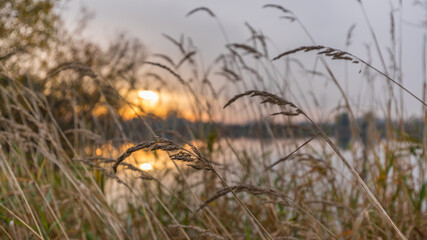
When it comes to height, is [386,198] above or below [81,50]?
below

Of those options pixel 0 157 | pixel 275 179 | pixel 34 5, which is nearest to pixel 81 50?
pixel 34 5

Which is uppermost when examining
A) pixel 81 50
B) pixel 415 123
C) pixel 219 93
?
pixel 81 50

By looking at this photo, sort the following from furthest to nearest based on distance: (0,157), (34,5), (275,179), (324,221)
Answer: (34,5), (275,179), (324,221), (0,157)

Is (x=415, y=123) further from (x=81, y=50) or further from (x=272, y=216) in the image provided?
(x=81, y=50)

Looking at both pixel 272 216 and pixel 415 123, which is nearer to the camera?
pixel 272 216

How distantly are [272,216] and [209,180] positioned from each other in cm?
→ 68

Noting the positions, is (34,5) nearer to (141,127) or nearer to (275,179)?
(141,127)

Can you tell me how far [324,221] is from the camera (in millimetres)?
2557

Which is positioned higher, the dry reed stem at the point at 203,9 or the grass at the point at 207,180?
the dry reed stem at the point at 203,9

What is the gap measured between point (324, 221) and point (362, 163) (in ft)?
2.10

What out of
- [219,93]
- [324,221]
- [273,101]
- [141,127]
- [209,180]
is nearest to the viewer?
[273,101]

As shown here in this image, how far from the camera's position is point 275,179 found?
3203 mm

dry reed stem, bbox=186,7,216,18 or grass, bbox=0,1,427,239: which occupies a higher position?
dry reed stem, bbox=186,7,216,18

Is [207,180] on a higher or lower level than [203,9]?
lower
